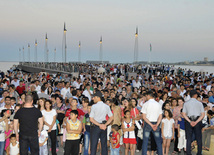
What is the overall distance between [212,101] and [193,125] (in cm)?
531

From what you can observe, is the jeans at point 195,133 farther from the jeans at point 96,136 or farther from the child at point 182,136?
the jeans at point 96,136

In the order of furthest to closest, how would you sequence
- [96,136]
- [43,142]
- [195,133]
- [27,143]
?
[195,133] → [43,142] → [96,136] → [27,143]

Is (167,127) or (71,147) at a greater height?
(167,127)

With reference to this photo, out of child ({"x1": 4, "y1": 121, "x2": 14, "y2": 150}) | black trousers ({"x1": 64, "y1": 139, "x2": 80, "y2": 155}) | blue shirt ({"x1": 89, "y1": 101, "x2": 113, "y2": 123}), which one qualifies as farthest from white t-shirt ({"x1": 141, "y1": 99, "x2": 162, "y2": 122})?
child ({"x1": 4, "y1": 121, "x2": 14, "y2": 150})

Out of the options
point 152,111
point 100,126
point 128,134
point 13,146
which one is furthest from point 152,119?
point 13,146

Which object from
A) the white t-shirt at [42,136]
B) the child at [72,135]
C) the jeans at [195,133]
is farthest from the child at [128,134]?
the white t-shirt at [42,136]

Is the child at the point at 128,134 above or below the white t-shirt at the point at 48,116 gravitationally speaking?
below

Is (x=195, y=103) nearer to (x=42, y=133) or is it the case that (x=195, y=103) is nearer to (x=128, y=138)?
(x=128, y=138)

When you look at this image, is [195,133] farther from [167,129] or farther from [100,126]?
[100,126]

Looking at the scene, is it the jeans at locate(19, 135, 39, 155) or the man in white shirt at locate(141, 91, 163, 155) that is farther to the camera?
the man in white shirt at locate(141, 91, 163, 155)

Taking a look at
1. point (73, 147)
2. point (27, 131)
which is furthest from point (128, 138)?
point (27, 131)

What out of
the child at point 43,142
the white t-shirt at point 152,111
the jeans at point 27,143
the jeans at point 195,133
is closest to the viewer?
the jeans at point 27,143

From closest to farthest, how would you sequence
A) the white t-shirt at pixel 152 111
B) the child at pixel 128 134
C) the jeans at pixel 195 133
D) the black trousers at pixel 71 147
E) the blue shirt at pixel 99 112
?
1. the black trousers at pixel 71 147
2. the blue shirt at pixel 99 112
3. the white t-shirt at pixel 152 111
4. the child at pixel 128 134
5. the jeans at pixel 195 133

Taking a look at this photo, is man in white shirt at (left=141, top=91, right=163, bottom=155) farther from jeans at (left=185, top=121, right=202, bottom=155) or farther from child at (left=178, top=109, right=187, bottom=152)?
child at (left=178, top=109, right=187, bottom=152)
